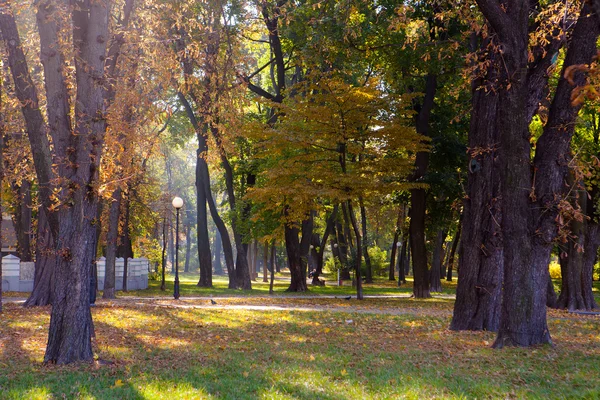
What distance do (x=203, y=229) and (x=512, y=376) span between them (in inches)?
1213

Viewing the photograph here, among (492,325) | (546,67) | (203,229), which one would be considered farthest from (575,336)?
(203,229)

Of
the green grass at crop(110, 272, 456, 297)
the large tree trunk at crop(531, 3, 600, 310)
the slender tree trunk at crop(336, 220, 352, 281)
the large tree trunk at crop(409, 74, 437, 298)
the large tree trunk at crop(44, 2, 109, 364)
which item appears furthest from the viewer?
the slender tree trunk at crop(336, 220, 352, 281)

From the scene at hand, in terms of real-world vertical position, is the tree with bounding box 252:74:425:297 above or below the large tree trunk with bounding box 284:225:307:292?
above

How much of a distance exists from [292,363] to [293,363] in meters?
0.01

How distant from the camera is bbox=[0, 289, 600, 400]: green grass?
23.5 ft

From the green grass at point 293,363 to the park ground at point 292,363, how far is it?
2 cm

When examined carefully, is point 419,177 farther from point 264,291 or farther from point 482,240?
point 482,240

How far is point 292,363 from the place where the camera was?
9031mm

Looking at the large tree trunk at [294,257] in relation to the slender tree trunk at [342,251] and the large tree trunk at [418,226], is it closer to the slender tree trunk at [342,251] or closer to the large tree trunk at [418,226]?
the large tree trunk at [418,226]

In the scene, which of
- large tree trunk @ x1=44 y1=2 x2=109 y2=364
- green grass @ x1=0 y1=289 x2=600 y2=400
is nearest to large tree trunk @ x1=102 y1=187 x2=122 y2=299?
green grass @ x1=0 y1=289 x2=600 y2=400

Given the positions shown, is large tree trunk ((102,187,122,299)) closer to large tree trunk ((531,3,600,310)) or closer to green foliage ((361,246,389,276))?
large tree trunk ((531,3,600,310))

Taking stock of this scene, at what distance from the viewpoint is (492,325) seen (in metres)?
13.1

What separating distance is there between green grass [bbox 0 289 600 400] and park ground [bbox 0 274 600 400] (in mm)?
15

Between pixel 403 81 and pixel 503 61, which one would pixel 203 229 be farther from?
pixel 503 61
